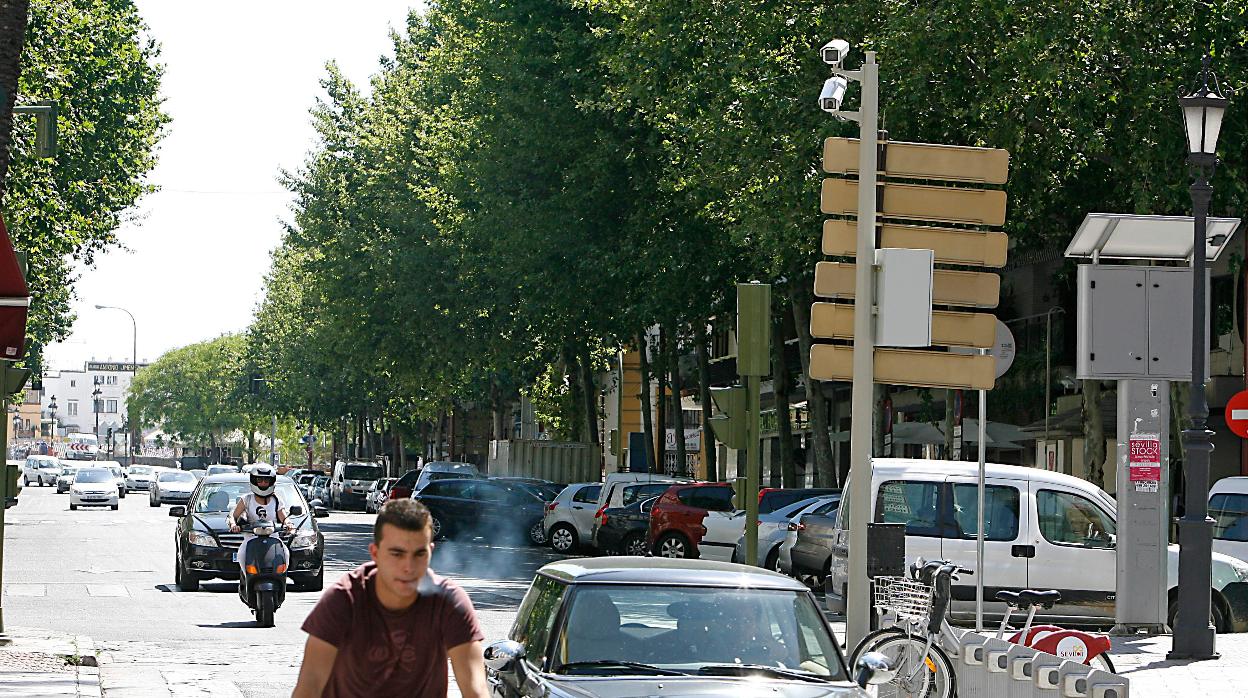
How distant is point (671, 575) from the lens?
28.7 feet

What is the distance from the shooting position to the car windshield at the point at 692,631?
8.18 m

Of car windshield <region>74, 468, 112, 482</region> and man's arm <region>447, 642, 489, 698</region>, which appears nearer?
man's arm <region>447, 642, 489, 698</region>

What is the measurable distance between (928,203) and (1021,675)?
3529mm

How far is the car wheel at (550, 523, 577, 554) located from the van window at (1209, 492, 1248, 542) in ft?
55.4

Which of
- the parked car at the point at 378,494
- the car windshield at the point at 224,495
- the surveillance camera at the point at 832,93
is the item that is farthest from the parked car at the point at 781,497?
the parked car at the point at 378,494

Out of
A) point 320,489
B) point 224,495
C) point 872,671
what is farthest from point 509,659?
point 320,489

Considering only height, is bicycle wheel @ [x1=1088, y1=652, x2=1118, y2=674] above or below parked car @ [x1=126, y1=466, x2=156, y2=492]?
above

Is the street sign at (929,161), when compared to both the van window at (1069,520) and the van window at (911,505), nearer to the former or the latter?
the van window at (911,505)

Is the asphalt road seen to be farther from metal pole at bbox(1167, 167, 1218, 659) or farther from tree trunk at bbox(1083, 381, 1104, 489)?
tree trunk at bbox(1083, 381, 1104, 489)

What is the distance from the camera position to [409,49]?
60.2 m

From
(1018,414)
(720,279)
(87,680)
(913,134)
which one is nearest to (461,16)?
(720,279)

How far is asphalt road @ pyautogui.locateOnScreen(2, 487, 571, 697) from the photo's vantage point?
15.0 meters

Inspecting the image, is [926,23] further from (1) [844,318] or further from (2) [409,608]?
(2) [409,608]

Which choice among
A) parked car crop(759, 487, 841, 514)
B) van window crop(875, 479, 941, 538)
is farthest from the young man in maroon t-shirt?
parked car crop(759, 487, 841, 514)
